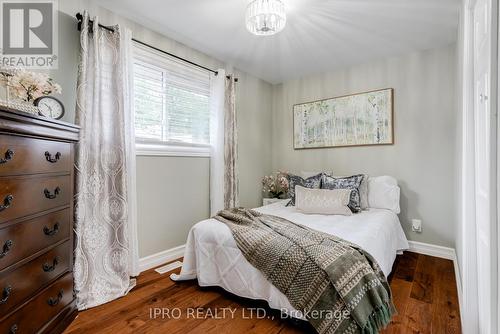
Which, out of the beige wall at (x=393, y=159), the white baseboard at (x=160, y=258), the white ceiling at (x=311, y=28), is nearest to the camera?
the white ceiling at (x=311, y=28)

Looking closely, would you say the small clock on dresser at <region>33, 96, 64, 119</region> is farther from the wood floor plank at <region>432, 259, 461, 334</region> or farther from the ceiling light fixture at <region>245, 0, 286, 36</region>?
the wood floor plank at <region>432, 259, 461, 334</region>

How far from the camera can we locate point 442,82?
2.77m

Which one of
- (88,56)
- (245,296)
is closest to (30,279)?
(245,296)

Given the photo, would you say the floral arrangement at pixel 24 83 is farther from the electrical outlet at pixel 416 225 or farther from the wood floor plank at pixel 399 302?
the electrical outlet at pixel 416 225

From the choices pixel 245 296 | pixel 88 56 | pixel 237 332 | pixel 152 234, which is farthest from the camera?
pixel 152 234

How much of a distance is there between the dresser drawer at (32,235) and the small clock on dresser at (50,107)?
0.68m

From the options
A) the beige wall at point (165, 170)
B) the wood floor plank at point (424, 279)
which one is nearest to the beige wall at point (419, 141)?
the wood floor plank at point (424, 279)

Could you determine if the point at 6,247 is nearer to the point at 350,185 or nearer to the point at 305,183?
the point at 305,183

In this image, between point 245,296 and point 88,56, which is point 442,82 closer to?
point 245,296

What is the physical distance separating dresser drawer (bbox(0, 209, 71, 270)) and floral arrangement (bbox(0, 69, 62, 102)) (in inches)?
28.4

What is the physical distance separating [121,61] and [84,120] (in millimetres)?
613

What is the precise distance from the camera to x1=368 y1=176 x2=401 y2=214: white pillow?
110 inches

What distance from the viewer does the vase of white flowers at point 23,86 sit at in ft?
4.51

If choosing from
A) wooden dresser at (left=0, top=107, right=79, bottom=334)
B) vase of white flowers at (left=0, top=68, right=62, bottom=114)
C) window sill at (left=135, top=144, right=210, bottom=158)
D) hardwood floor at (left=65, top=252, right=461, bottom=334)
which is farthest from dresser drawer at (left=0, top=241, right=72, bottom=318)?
window sill at (left=135, top=144, right=210, bottom=158)
